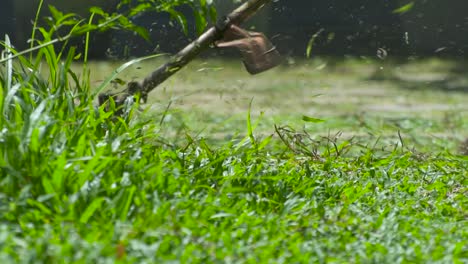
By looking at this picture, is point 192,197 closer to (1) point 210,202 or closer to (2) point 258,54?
(1) point 210,202

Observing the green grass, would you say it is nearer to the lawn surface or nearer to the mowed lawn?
the lawn surface

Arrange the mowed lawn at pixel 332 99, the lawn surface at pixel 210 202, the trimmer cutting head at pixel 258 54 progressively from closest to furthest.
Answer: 1. the lawn surface at pixel 210 202
2. the trimmer cutting head at pixel 258 54
3. the mowed lawn at pixel 332 99

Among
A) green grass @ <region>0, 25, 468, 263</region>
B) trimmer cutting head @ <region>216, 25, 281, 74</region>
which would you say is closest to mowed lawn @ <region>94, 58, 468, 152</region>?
trimmer cutting head @ <region>216, 25, 281, 74</region>

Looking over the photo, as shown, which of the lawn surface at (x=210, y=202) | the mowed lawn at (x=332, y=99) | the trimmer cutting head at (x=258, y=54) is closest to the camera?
the lawn surface at (x=210, y=202)

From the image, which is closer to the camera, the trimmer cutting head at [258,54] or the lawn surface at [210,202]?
the lawn surface at [210,202]

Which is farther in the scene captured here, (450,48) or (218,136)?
(450,48)

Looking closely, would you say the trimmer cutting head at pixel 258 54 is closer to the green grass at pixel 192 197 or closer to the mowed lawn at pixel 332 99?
the green grass at pixel 192 197

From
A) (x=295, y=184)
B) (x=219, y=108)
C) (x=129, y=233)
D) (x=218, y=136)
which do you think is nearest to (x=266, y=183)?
(x=295, y=184)

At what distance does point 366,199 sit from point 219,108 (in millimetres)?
2724

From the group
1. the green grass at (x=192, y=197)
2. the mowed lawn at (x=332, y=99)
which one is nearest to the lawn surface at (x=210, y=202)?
the green grass at (x=192, y=197)

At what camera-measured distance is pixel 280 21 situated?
5.59 m

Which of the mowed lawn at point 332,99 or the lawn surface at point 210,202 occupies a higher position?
the lawn surface at point 210,202

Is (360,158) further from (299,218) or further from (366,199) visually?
(299,218)

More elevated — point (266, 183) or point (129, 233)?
point (129, 233)
